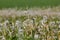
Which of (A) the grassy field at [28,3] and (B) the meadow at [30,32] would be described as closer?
(B) the meadow at [30,32]

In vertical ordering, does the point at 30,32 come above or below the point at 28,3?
above

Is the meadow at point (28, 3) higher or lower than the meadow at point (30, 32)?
lower

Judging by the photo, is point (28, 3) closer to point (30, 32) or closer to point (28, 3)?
point (28, 3)

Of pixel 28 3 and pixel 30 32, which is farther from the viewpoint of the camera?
pixel 28 3

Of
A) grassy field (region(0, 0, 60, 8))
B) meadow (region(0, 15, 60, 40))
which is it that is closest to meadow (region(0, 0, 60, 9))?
grassy field (region(0, 0, 60, 8))

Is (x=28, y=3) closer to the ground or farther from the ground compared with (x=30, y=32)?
closer to the ground

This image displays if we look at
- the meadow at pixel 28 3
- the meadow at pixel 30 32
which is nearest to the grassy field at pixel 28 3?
the meadow at pixel 28 3

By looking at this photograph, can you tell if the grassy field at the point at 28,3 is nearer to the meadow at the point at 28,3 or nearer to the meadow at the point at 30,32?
the meadow at the point at 28,3

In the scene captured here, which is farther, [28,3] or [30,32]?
[28,3]

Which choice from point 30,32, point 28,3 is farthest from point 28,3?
point 30,32

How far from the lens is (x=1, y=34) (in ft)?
14.7

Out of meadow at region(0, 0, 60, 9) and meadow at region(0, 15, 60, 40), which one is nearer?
meadow at region(0, 15, 60, 40)

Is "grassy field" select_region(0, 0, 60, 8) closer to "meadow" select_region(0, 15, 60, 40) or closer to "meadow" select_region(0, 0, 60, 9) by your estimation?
"meadow" select_region(0, 0, 60, 9)

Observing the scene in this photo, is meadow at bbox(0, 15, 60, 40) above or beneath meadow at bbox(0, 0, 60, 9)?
above
